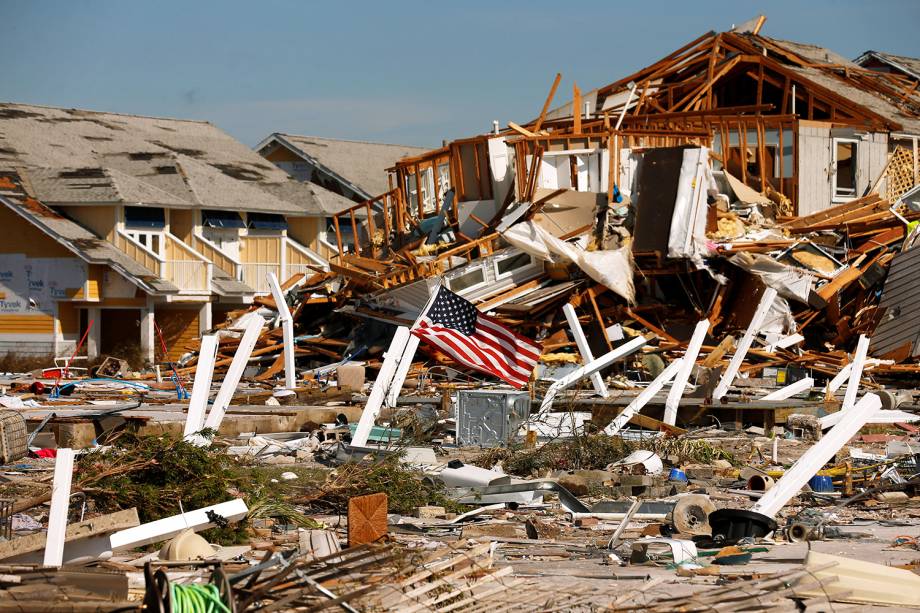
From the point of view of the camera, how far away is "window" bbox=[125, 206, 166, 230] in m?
38.6

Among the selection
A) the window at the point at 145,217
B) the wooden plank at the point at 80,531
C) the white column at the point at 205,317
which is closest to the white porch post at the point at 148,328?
the white column at the point at 205,317

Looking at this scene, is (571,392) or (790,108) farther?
(790,108)

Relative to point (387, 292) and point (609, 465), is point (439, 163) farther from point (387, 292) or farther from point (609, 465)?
point (609, 465)

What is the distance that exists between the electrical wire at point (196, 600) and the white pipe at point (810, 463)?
5.07 metres

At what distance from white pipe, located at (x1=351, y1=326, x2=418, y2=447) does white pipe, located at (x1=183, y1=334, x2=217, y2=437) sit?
5.93 ft

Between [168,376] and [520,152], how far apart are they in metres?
8.46

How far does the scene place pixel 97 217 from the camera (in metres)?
38.4

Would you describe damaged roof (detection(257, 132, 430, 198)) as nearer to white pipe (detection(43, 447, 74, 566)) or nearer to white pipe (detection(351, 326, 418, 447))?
white pipe (detection(351, 326, 418, 447))

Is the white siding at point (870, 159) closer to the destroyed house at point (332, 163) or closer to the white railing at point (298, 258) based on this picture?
the white railing at point (298, 258)

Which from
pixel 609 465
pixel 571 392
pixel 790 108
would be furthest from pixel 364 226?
pixel 609 465

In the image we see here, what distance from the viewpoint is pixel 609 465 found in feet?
45.0

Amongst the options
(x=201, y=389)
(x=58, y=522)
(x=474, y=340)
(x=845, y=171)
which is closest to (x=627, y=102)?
(x=845, y=171)

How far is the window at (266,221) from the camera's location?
143 feet

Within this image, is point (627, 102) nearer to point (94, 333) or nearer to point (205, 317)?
point (205, 317)
